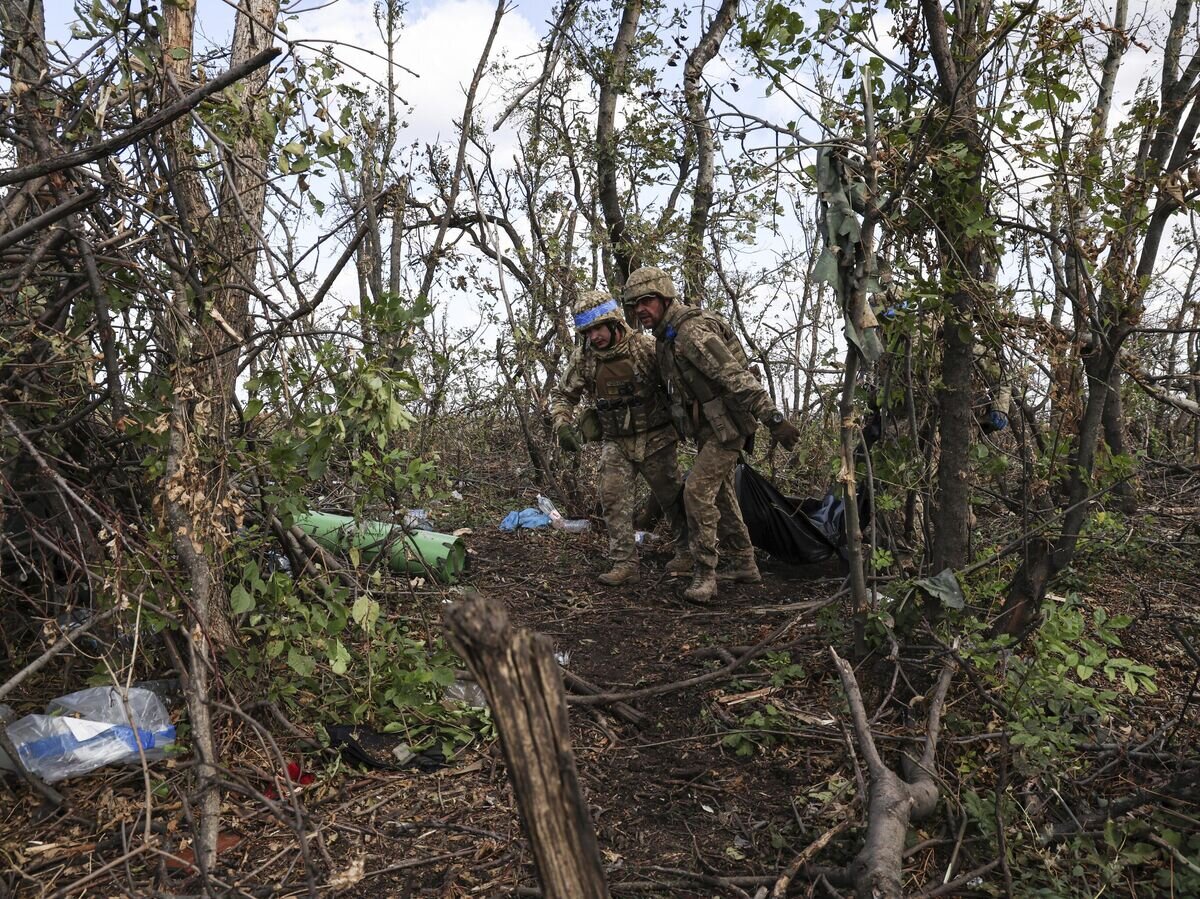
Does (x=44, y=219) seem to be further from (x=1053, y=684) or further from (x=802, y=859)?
(x=1053, y=684)

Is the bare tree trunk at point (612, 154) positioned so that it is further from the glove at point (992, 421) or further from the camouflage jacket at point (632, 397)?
the glove at point (992, 421)

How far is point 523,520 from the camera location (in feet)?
24.2

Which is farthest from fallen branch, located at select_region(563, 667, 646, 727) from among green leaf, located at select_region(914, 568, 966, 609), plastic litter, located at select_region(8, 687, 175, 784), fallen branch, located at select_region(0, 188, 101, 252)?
fallen branch, located at select_region(0, 188, 101, 252)

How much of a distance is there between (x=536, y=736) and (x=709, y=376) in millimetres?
4240

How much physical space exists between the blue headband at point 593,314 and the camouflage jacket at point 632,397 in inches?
9.2

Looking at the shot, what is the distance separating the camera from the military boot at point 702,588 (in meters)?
5.54

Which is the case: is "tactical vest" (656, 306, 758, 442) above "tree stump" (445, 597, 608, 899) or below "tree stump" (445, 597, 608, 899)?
above

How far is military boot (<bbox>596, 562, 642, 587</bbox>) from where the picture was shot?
598cm

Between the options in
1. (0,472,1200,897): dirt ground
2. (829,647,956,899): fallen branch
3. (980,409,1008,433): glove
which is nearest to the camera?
(829,647,956,899): fallen branch

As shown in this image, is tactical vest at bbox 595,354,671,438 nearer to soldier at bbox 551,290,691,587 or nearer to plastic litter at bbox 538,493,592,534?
soldier at bbox 551,290,691,587

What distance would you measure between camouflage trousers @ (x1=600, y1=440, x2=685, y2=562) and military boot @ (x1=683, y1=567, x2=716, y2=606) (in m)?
0.59

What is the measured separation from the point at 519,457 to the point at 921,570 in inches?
A: 249

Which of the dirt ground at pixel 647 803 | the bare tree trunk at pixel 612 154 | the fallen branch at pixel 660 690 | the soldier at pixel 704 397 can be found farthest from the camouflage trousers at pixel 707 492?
the bare tree trunk at pixel 612 154

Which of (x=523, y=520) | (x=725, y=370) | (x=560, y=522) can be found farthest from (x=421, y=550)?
(x=725, y=370)
